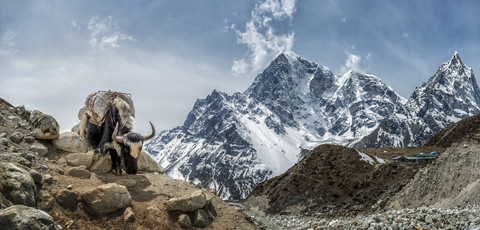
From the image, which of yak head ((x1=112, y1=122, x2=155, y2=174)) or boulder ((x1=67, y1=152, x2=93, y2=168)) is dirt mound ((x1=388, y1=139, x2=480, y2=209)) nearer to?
yak head ((x1=112, y1=122, x2=155, y2=174))

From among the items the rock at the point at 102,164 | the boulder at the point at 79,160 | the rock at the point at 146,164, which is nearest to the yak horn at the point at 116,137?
the rock at the point at 102,164

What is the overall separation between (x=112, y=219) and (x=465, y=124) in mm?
95333

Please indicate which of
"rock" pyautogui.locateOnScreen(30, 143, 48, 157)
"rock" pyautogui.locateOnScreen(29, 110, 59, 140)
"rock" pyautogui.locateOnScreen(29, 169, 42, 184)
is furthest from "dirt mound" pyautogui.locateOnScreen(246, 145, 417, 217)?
"rock" pyautogui.locateOnScreen(29, 169, 42, 184)

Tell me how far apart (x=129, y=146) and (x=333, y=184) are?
3379 cm

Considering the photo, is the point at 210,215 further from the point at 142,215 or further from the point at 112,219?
the point at 112,219

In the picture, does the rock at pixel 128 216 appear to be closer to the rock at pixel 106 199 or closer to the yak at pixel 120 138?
the rock at pixel 106 199

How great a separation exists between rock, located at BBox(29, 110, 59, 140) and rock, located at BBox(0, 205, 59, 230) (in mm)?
6638

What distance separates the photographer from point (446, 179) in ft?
66.3

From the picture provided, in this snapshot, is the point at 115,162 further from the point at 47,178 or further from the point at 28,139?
the point at 28,139

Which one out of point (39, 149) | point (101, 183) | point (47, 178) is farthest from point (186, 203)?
point (39, 149)

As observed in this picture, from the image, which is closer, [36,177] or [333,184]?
[36,177]

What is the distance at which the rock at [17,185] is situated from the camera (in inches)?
258

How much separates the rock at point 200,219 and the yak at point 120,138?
2822 mm

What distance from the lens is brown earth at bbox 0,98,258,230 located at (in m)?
7.38
